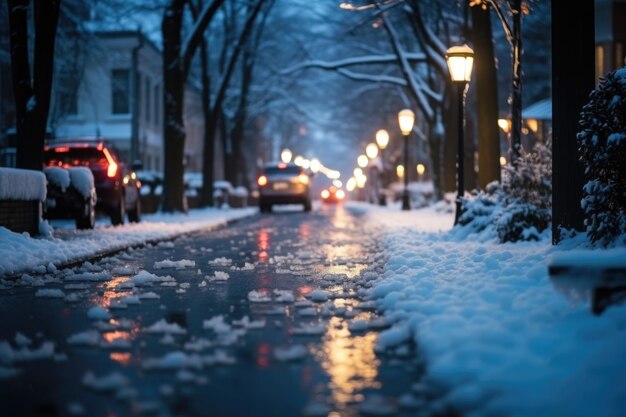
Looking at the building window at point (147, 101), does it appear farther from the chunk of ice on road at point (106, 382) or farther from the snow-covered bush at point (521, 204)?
the chunk of ice on road at point (106, 382)

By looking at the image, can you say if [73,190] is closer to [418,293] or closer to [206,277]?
[206,277]

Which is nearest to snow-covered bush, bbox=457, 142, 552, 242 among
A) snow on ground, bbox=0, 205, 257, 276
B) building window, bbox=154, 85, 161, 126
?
snow on ground, bbox=0, 205, 257, 276

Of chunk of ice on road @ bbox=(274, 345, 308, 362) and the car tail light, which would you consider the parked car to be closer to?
the car tail light

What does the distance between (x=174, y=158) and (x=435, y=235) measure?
1373 centimetres

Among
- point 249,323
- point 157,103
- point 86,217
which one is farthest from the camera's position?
point 157,103

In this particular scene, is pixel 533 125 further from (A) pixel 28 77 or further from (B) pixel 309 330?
(B) pixel 309 330

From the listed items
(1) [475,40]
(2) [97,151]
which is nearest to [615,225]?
(1) [475,40]

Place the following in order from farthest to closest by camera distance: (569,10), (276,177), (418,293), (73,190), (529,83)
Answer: (529,83), (276,177), (73,190), (569,10), (418,293)

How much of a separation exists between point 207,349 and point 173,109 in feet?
77.3

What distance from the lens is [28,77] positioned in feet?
53.9

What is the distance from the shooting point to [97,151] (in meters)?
20.2

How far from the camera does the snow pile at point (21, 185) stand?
13477 millimetres

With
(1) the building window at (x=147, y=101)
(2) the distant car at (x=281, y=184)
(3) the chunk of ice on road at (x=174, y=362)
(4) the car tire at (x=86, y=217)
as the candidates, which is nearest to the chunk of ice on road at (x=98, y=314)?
(3) the chunk of ice on road at (x=174, y=362)

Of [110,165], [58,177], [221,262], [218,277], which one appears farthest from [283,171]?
[218,277]
